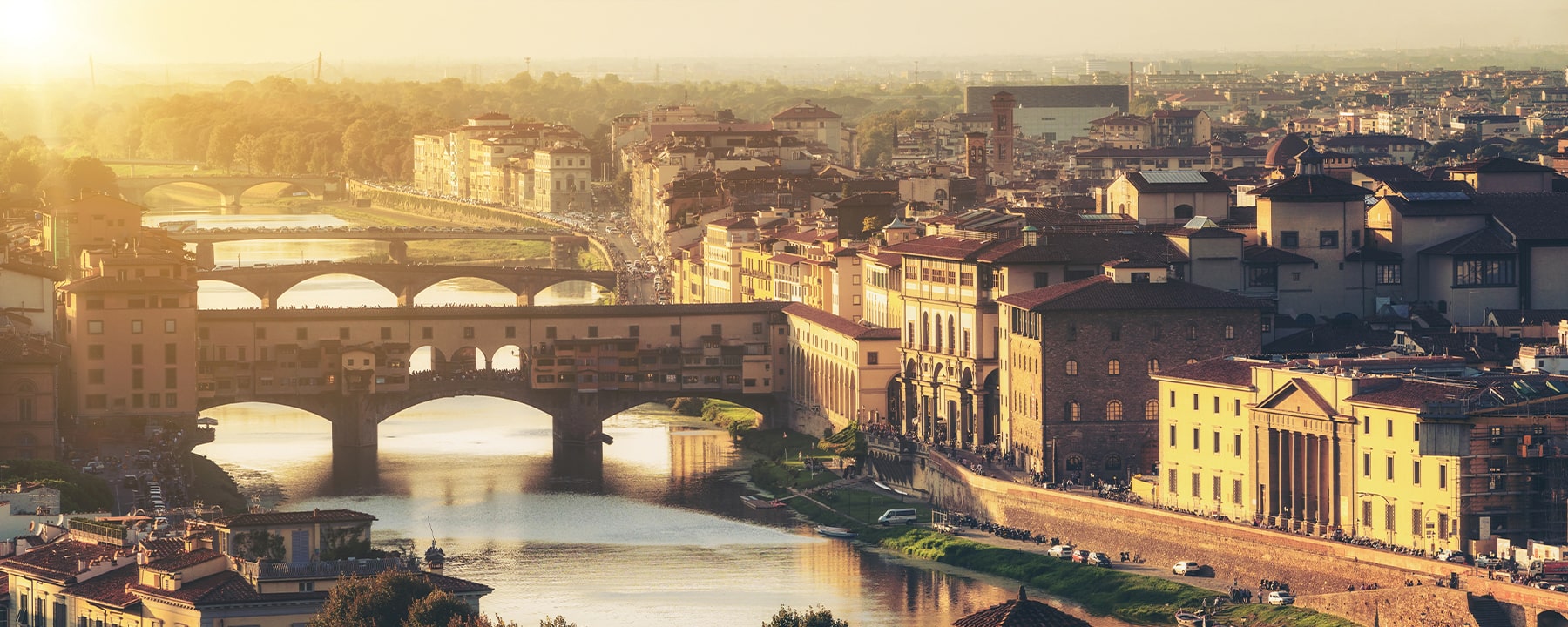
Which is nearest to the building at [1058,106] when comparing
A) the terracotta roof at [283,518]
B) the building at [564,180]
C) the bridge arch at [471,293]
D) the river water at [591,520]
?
the building at [564,180]

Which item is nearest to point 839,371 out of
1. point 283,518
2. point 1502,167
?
point 1502,167

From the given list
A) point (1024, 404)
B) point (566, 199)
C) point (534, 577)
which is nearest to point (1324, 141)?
point (566, 199)

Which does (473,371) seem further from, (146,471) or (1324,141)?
(1324,141)

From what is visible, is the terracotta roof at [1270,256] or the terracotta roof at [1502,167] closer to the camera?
the terracotta roof at [1270,256]

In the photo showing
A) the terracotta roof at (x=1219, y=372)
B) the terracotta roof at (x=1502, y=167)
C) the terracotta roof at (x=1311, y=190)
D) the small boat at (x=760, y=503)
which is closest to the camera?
the terracotta roof at (x=1219, y=372)

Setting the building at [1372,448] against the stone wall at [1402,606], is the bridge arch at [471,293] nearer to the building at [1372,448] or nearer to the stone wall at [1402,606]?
the building at [1372,448]

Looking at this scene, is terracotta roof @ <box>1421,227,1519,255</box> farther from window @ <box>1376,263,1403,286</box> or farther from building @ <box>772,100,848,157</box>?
building @ <box>772,100,848,157</box>

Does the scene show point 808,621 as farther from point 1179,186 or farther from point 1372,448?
point 1179,186
